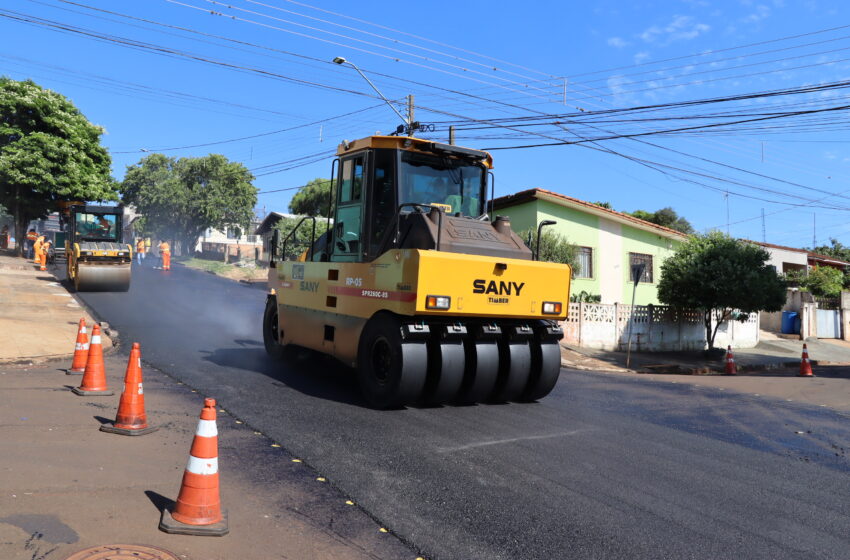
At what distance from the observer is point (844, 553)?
12.7ft

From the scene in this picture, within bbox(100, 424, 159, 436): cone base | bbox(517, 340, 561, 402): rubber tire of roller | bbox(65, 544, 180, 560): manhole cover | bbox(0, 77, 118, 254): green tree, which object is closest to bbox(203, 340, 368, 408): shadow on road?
bbox(517, 340, 561, 402): rubber tire of roller

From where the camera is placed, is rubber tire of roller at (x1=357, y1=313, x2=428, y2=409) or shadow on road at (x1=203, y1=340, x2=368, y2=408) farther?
shadow on road at (x1=203, y1=340, x2=368, y2=408)

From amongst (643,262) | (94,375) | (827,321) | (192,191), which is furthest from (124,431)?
(192,191)

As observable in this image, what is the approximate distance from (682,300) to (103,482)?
18.5 m

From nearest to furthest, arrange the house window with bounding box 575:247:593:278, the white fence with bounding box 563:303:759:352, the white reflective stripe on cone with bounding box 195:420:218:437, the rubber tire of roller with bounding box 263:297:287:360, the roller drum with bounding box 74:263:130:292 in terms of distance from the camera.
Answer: the white reflective stripe on cone with bounding box 195:420:218:437 < the rubber tire of roller with bounding box 263:297:287:360 < the white fence with bounding box 563:303:759:352 < the roller drum with bounding box 74:263:130:292 < the house window with bounding box 575:247:593:278

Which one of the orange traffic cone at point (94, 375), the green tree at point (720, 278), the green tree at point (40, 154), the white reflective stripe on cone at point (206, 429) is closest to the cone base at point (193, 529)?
the white reflective stripe on cone at point (206, 429)

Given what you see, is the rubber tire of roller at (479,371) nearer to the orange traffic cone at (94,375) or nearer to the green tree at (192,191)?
the orange traffic cone at (94,375)

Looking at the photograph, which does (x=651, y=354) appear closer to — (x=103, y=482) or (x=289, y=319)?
(x=289, y=319)

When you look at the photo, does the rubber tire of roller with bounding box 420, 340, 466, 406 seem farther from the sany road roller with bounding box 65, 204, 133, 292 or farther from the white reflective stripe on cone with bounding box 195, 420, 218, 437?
the sany road roller with bounding box 65, 204, 133, 292

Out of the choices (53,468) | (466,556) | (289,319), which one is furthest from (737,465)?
(289,319)

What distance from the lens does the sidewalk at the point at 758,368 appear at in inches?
445

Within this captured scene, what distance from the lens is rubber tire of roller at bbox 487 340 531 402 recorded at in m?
7.71

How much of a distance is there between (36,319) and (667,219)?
4486 centimetres

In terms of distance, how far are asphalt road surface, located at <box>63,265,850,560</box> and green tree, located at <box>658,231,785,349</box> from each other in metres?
8.95
